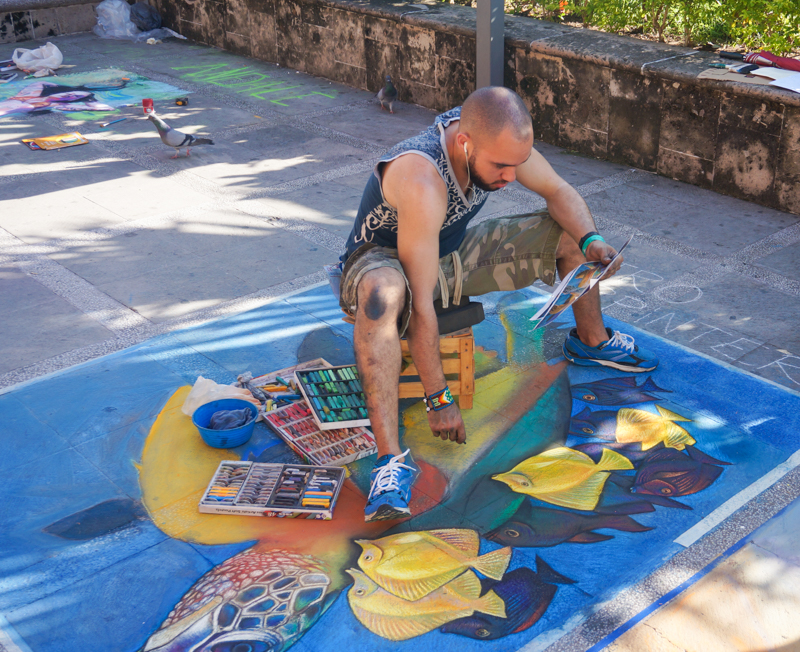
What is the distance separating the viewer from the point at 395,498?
2637 millimetres

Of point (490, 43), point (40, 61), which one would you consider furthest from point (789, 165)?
point (40, 61)

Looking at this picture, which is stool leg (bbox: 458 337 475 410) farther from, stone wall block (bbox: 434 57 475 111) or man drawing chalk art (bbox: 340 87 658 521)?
stone wall block (bbox: 434 57 475 111)

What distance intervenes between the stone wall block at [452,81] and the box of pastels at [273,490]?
5227 mm

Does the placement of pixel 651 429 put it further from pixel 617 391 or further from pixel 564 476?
pixel 564 476

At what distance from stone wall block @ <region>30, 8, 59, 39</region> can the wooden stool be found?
10287mm

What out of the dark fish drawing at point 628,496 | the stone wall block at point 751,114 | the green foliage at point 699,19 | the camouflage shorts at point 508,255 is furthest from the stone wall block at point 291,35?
the dark fish drawing at point 628,496

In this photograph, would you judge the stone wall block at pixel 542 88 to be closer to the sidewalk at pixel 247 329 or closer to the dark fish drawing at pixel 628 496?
the sidewalk at pixel 247 329

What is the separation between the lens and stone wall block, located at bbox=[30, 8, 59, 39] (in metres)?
11.0

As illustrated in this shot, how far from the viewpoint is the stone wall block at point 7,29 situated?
35.4 feet

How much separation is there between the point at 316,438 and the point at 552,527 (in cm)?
100

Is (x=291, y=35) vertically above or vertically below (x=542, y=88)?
above

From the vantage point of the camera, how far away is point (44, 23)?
439 inches

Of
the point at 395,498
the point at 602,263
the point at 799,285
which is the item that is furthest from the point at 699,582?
the point at 799,285

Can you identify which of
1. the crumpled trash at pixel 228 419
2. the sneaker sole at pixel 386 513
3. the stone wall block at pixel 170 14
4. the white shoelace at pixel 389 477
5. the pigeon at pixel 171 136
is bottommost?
the sneaker sole at pixel 386 513
